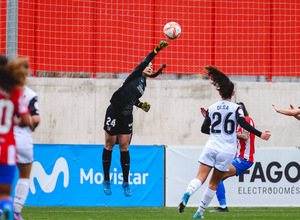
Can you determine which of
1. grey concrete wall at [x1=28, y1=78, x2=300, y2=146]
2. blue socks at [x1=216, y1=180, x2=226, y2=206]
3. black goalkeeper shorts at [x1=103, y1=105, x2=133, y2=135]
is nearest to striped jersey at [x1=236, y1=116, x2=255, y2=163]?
blue socks at [x1=216, y1=180, x2=226, y2=206]

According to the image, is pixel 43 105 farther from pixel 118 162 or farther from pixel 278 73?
pixel 278 73

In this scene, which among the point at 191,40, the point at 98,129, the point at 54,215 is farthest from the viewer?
the point at 191,40

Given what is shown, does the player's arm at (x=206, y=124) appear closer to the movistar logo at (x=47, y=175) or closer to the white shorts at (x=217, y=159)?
the white shorts at (x=217, y=159)

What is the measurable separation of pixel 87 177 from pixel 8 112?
26.0 feet

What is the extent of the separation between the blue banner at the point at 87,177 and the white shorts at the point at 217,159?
5030 mm

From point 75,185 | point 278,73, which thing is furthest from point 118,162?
point 278,73

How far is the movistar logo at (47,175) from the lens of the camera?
1320 cm

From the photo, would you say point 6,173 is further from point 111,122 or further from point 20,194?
point 111,122

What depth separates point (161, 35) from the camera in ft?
57.1

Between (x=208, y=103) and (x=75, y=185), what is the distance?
5.00m

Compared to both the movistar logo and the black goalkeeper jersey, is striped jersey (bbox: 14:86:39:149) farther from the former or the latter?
the movistar logo

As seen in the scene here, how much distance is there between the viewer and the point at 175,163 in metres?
13.8

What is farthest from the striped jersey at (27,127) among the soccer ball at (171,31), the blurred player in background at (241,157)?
the blurred player in background at (241,157)

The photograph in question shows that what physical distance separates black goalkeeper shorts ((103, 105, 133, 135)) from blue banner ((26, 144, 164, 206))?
100.0 inches
